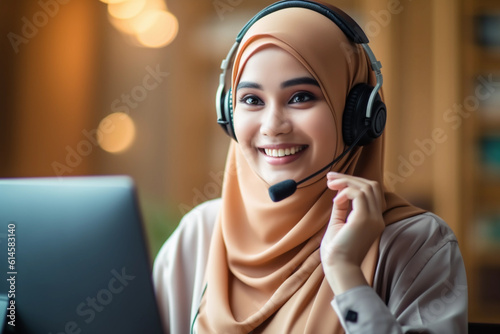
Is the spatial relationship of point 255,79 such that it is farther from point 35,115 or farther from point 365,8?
point 35,115

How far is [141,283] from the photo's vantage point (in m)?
0.71

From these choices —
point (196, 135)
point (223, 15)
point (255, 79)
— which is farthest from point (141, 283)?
point (223, 15)

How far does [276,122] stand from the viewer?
97cm

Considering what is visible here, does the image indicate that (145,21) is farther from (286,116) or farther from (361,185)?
(361,185)

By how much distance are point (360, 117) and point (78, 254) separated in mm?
612

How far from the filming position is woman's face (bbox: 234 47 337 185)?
3.16ft

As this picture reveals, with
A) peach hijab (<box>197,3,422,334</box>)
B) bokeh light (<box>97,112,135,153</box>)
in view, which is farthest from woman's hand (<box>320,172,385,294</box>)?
bokeh light (<box>97,112,135,153</box>)

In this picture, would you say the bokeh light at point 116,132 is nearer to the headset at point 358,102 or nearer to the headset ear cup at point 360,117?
the headset at point 358,102

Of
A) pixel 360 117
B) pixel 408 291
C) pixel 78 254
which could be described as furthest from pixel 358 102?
pixel 78 254

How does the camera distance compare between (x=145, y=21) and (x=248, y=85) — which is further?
(x=145, y=21)

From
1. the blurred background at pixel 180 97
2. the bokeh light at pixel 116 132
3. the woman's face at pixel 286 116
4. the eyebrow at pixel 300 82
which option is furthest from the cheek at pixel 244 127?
the bokeh light at pixel 116 132

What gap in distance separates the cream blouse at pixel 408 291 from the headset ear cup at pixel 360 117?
20 centimetres

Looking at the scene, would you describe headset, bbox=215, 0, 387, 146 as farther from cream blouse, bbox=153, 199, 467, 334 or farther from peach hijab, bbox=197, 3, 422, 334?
cream blouse, bbox=153, 199, 467, 334

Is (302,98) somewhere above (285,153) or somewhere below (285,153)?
above
